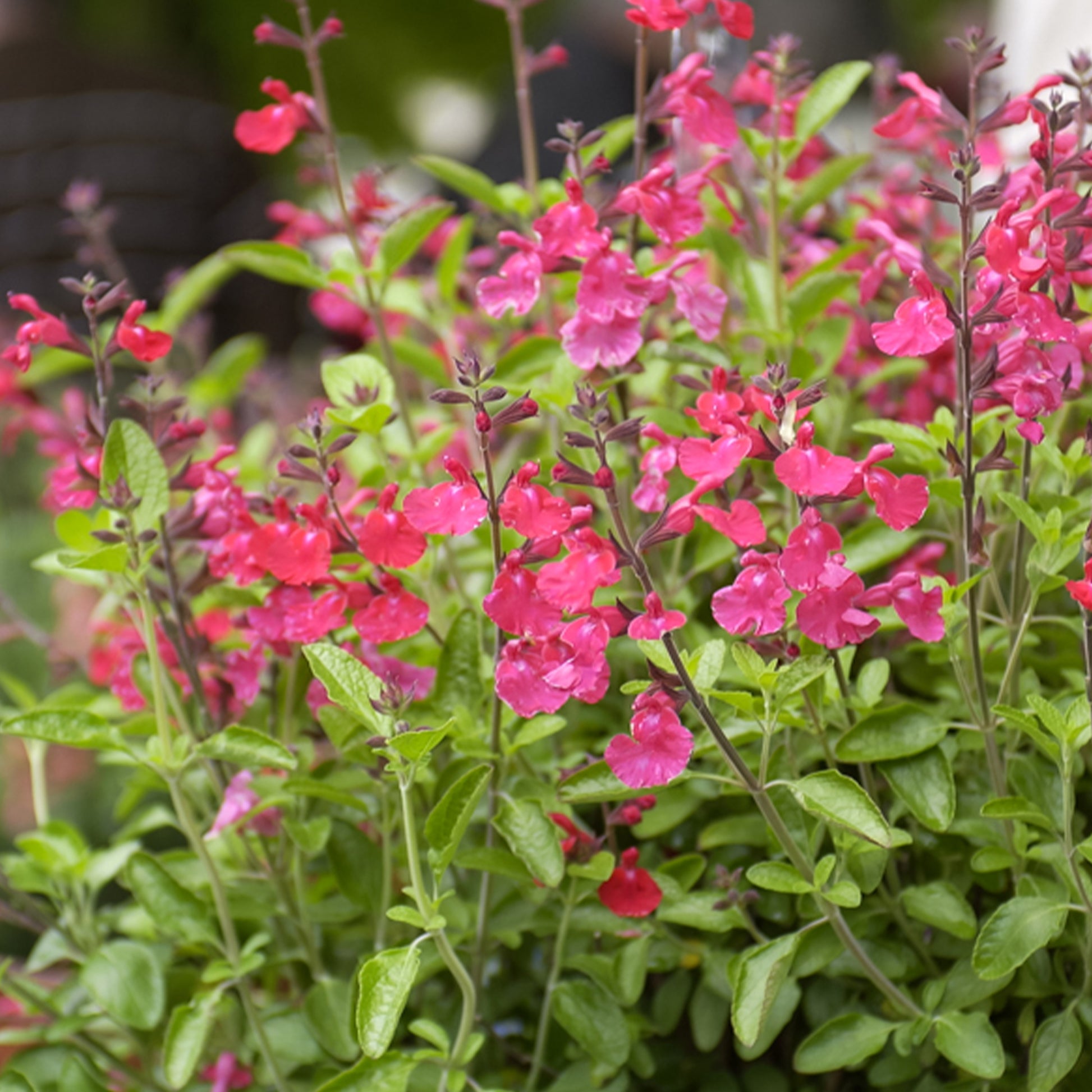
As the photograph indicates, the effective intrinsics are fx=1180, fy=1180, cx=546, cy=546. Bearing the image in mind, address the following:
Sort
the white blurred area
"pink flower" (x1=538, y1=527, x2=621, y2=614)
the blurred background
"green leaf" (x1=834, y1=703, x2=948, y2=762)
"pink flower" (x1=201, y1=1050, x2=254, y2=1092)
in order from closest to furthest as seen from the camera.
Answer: "pink flower" (x1=538, y1=527, x2=621, y2=614), "green leaf" (x1=834, y1=703, x2=948, y2=762), "pink flower" (x1=201, y1=1050, x2=254, y2=1092), the white blurred area, the blurred background

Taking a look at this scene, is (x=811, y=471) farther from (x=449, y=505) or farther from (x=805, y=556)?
(x=449, y=505)

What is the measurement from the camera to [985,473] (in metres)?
0.67

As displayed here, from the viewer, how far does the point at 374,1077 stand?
0.58 meters

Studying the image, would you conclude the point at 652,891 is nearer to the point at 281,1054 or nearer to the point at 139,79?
the point at 281,1054

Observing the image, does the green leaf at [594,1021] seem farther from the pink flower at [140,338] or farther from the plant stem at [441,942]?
the pink flower at [140,338]

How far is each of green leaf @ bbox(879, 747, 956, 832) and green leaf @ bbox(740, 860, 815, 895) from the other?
7 cm

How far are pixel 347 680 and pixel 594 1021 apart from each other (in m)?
0.24

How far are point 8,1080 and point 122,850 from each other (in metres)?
0.15

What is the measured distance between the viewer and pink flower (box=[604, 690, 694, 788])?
51cm

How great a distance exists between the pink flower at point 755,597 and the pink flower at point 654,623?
0.02 m

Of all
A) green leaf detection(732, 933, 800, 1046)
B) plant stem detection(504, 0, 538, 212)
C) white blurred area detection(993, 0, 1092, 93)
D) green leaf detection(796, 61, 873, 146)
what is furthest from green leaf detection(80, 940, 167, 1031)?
white blurred area detection(993, 0, 1092, 93)

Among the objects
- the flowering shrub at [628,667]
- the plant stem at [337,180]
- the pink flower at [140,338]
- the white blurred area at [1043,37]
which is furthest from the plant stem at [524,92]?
the white blurred area at [1043,37]

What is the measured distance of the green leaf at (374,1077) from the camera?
1.88 feet

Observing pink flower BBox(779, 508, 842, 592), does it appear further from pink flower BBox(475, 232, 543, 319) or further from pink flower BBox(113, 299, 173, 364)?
pink flower BBox(113, 299, 173, 364)
